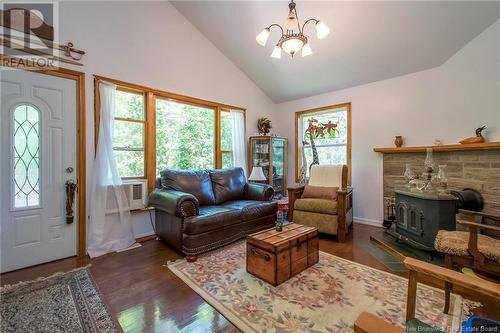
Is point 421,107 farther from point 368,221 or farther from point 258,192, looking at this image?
point 258,192

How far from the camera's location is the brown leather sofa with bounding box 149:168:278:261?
243cm

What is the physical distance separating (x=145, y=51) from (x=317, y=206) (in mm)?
3196

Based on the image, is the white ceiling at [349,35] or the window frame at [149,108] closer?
the white ceiling at [349,35]

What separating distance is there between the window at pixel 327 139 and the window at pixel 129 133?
297 cm

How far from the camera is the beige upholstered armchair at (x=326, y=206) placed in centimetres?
295

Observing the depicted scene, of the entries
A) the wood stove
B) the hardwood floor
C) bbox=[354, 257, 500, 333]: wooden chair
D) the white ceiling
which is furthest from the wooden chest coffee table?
the white ceiling

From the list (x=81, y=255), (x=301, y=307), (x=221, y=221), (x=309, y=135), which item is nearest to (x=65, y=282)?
(x=81, y=255)

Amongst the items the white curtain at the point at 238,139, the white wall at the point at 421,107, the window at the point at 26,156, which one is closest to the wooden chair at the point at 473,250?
the white wall at the point at 421,107

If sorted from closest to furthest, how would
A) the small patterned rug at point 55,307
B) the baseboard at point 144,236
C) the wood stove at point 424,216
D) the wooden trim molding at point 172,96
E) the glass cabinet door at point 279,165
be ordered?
the small patterned rug at point 55,307 → the wood stove at point 424,216 → the wooden trim molding at point 172,96 → the baseboard at point 144,236 → the glass cabinet door at point 279,165

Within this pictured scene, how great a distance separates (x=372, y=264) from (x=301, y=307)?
111 cm

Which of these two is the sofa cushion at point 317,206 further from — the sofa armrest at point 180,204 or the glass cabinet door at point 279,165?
the sofa armrest at point 180,204

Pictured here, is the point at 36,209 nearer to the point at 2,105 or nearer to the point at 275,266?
the point at 2,105

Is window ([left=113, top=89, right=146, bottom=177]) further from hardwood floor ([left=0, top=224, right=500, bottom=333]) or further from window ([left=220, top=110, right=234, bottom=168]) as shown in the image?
window ([left=220, top=110, right=234, bottom=168])

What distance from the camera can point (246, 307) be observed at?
5.36 feet
